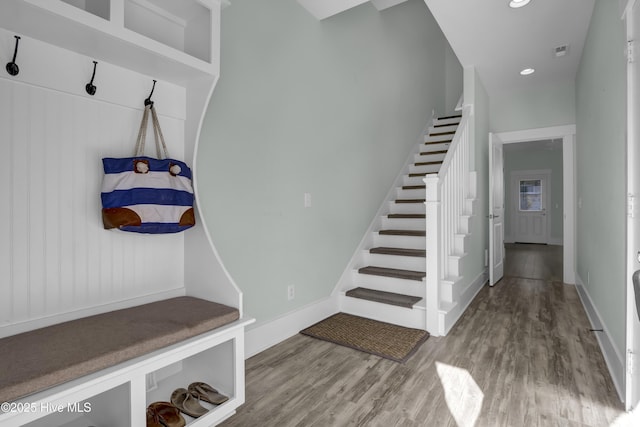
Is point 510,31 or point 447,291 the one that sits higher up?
point 510,31

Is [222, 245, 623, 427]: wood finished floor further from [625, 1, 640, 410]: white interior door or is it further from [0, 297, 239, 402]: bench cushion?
[0, 297, 239, 402]: bench cushion

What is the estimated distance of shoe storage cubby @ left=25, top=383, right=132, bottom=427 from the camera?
119 centimetres

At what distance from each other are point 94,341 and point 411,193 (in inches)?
143

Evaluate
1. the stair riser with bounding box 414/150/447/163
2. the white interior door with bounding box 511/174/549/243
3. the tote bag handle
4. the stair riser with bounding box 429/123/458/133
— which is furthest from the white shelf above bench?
the white interior door with bounding box 511/174/549/243

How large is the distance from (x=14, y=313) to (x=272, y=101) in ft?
6.03

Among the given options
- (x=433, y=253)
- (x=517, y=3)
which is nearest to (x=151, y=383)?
(x=433, y=253)

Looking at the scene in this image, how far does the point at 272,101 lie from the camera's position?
2.45 meters

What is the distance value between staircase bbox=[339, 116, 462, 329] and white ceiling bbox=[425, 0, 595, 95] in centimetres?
129

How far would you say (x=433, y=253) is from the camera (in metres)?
2.70

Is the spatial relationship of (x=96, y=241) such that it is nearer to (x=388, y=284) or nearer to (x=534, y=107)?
(x=388, y=284)

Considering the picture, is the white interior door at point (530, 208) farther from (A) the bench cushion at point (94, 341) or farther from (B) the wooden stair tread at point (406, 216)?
(A) the bench cushion at point (94, 341)

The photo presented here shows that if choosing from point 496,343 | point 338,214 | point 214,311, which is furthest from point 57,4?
point 496,343

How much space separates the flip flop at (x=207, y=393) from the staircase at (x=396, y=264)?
168 centimetres

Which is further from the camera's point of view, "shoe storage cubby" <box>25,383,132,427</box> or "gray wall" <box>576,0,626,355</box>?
"gray wall" <box>576,0,626,355</box>
